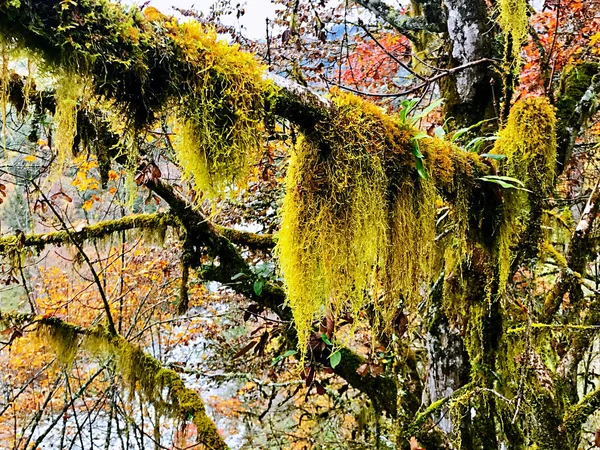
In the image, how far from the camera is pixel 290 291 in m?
1.52

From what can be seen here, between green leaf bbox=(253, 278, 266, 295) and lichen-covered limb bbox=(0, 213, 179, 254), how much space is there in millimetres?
811

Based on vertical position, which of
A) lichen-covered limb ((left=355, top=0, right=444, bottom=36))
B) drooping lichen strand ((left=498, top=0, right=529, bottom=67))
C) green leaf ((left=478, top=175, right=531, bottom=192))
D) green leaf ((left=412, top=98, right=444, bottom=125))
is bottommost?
green leaf ((left=478, top=175, right=531, bottom=192))

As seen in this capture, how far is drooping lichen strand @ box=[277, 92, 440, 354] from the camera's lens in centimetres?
141

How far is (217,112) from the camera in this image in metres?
1.21

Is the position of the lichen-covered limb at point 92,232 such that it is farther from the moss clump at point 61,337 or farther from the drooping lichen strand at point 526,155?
the drooping lichen strand at point 526,155

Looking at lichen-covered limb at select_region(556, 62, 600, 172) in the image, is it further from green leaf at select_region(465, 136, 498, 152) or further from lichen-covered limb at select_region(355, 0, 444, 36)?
lichen-covered limb at select_region(355, 0, 444, 36)

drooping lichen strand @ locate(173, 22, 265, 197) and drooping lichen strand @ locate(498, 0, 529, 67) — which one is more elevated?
drooping lichen strand @ locate(498, 0, 529, 67)

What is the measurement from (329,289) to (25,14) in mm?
1114

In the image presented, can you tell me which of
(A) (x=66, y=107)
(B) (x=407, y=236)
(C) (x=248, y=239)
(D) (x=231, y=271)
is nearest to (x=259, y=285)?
(D) (x=231, y=271)

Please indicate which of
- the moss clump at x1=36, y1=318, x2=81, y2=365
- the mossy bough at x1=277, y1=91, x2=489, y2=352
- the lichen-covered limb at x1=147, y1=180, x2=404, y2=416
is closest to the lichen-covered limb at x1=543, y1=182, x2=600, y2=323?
the lichen-covered limb at x1=147, y1=180, x2=404, y2=416

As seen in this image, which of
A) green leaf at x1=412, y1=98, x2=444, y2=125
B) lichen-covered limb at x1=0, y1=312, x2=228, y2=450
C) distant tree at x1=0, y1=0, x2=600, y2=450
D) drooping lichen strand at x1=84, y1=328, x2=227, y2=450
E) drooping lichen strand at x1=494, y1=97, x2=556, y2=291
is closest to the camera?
distant tree at x1=0, y1=0, x2=600, y2=450

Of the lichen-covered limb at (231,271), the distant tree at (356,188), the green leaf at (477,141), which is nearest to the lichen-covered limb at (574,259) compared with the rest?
the distant tree at (356,188)

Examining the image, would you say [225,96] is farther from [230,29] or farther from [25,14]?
[230,29]

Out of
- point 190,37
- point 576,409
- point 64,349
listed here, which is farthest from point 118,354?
point 576,409
